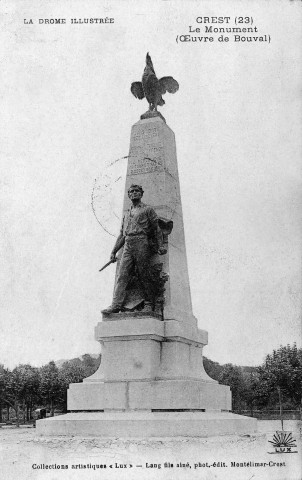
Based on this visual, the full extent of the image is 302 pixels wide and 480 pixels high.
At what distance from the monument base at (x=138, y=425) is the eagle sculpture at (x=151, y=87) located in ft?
22.1

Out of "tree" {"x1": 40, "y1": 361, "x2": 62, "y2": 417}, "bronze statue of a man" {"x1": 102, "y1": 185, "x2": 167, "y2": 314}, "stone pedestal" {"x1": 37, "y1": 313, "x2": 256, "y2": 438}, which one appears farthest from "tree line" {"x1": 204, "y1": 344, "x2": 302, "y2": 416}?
"bronze statue of a man" {"x1": 102, "y1": 185, "x2": 167, "y2": 314}

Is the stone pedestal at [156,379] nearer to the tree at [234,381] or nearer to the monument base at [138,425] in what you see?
the monument base at [138,425]

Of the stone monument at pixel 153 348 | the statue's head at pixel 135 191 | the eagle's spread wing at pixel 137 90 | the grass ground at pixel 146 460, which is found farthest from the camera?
the eagle's spread wing at pixel 137 90

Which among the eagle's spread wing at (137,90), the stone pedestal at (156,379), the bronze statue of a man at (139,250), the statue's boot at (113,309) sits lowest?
the stone pedestal at (156,379)

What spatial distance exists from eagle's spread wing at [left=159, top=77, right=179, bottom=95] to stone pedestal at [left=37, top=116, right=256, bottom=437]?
1.88 metres

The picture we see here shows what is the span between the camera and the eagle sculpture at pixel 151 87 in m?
13.7

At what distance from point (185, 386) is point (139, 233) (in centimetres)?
286

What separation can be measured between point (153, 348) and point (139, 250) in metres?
1.78

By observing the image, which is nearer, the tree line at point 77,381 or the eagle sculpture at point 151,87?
the eagle sculpture at point 151,87

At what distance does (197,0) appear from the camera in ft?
41.8

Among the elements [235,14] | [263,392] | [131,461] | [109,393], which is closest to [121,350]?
[109,393]

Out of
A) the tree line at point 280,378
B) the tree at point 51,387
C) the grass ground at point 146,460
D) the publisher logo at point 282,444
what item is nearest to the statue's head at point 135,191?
the grass ground at point 146,460

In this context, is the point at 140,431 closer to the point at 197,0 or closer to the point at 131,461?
the point at 131,461

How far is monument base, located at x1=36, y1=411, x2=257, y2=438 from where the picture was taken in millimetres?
9992
